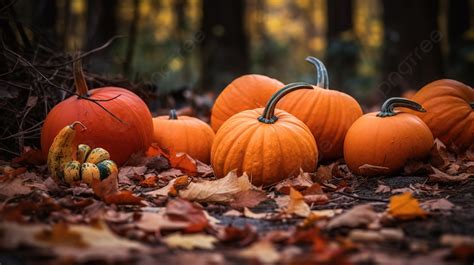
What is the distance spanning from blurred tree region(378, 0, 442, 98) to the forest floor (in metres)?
4.16

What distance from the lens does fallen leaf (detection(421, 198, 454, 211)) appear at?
7.55ft

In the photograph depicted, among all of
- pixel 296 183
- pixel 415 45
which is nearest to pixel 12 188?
pixel 296 183

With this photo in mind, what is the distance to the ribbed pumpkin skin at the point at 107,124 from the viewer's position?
3354 mm

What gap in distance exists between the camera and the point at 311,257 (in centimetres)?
168

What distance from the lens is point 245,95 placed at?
4012 millimetres

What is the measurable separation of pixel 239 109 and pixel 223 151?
3.16ft

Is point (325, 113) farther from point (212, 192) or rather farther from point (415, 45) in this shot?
point (415, 45)

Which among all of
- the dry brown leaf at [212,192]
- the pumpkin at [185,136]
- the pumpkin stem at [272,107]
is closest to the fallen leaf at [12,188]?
the dry brown leaf at [212,192]

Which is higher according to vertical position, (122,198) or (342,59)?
(122,198)

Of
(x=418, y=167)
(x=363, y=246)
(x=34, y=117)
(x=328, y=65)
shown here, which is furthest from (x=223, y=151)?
(x=328, y=65)

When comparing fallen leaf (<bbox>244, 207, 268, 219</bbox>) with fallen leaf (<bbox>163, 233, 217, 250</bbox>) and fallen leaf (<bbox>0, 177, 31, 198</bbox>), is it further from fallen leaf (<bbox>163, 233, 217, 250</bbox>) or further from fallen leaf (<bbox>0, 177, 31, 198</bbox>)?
fallen leaf (<bbox>0, 177, 31, 198</bbox>)

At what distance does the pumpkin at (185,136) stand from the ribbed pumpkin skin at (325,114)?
2.13ft

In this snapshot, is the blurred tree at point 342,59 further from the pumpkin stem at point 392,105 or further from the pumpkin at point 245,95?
the pumpkin stem at point 392,105

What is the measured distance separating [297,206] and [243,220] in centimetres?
27
